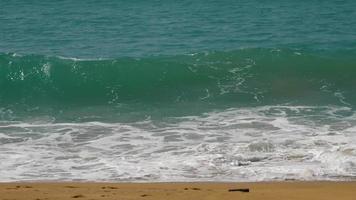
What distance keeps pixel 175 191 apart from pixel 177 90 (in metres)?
13.6

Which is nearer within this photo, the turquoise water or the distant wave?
A: the distant wave

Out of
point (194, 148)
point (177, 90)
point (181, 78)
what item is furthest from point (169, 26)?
point (194, 148)

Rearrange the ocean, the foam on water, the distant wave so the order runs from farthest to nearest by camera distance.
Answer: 1. the distant wave
2. the ocean
3. the foam on water

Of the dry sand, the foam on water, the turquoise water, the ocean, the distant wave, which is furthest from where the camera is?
the turquoise water

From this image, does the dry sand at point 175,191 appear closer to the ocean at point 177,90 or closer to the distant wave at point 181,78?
the ocean at point 177,90

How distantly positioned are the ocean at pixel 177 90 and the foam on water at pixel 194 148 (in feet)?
0.14

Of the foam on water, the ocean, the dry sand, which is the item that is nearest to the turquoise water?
the ocean

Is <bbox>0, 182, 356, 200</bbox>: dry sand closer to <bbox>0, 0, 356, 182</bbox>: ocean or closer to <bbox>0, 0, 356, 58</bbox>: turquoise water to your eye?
<bbox>0, 0, 356, 182</bbox>: ocean

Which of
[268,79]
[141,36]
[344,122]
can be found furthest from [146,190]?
[141,36]

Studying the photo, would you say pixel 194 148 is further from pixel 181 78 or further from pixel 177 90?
pixel 181 78

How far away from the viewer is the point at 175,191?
44.2ft

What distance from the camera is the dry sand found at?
12.6m

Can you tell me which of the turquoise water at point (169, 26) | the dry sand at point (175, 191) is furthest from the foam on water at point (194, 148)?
the turquoise water at point (169, 26)

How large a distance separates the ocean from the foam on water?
44 mm
